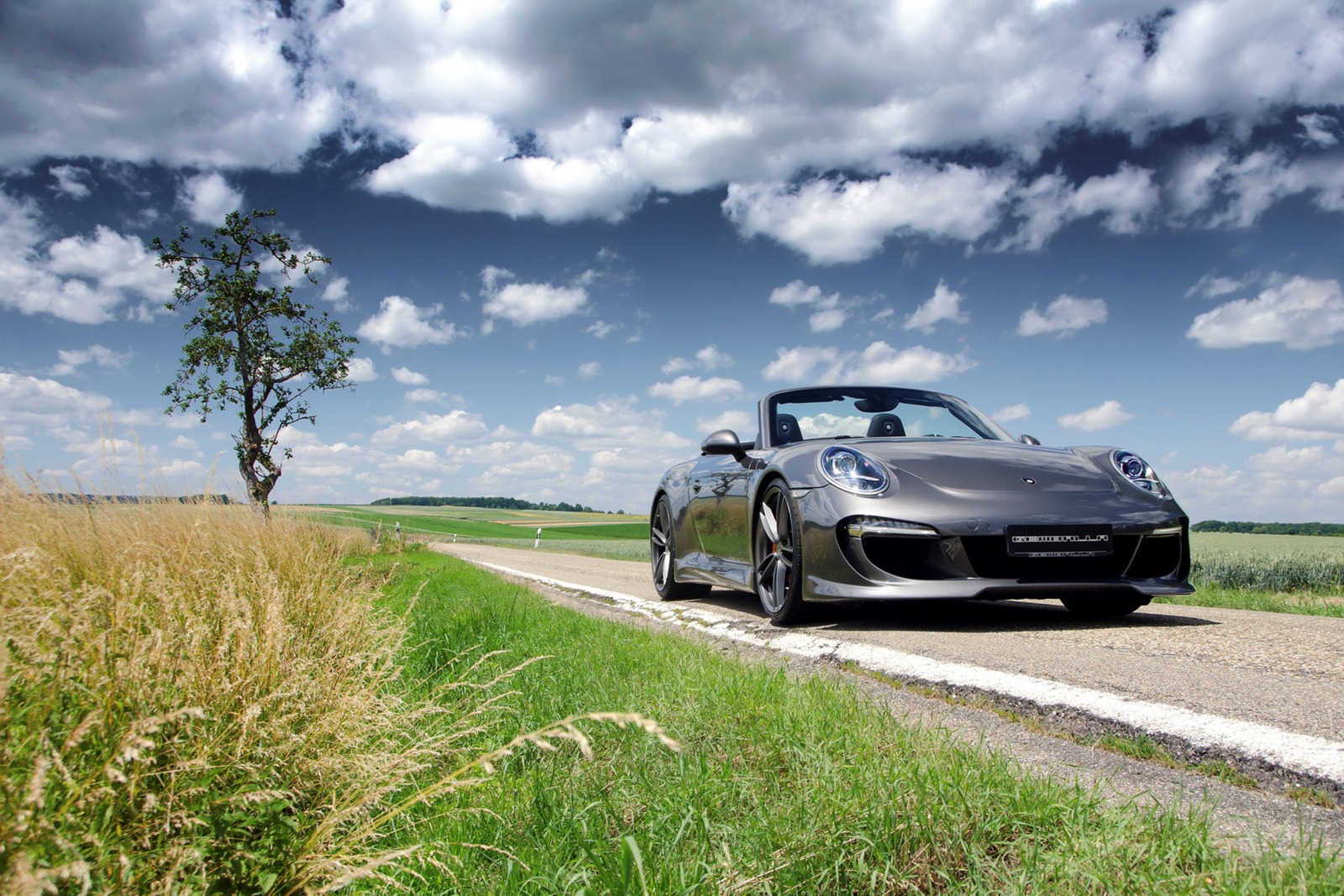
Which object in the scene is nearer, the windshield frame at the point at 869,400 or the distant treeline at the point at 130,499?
the distant treeline at the point at 130,499

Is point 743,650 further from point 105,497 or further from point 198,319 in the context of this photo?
point 198,319

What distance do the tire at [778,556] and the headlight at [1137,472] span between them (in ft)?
5.92

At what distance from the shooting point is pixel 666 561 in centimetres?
744

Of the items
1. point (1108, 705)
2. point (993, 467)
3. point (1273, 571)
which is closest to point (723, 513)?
point (993, 467)

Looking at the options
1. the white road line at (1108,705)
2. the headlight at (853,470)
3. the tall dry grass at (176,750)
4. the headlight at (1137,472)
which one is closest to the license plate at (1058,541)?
the headlight at (1137,472)

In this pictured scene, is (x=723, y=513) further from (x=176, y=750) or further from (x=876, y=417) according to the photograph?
(x=176, y=750)

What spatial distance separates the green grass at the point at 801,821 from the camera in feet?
4.76

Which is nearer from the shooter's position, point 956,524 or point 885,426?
point 956,524

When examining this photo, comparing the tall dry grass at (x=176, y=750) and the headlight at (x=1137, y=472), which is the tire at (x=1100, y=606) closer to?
the headlight at (x=1137, y=472)

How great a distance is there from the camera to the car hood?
4.36 metres

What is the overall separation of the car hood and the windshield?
79 cm

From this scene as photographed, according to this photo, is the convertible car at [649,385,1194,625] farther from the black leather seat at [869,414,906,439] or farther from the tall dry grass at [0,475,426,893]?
the tall dry grass at [0,475,426,893]

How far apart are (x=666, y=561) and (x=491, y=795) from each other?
5.28 metres

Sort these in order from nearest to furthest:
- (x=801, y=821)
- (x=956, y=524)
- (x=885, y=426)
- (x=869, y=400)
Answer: (x=801, y=821)
(x=956, y=524)
(x=885, y=426)
(x=869, y=400)
